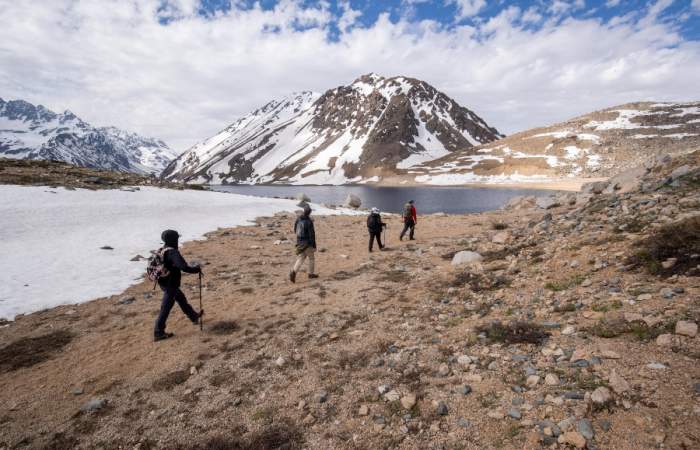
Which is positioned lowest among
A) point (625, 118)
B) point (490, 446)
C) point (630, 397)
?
point (490, 446)

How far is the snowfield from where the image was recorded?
12555 millimetres

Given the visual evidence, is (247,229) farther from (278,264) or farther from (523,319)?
(523,319)

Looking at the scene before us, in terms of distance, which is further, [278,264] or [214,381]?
[278,264]

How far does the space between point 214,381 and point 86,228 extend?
62.8ft

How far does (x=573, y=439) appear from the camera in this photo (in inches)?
157

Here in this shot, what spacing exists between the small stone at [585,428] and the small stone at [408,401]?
217 cm

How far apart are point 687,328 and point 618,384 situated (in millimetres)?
1688

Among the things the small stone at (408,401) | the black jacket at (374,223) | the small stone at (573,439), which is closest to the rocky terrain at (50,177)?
the black jacket at (374,223)

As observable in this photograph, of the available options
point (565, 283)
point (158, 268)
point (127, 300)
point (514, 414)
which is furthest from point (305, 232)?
point (514, 414)

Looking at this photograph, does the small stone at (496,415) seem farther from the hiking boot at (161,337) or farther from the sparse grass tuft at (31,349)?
the sparse grass tuft at (31,349)

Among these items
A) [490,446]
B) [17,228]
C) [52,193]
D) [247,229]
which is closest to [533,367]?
[490,446]

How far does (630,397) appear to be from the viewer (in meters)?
4.34

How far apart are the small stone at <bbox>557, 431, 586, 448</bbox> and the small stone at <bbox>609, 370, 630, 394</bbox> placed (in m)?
0.97

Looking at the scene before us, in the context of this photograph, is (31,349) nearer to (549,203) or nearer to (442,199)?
(549,203)
